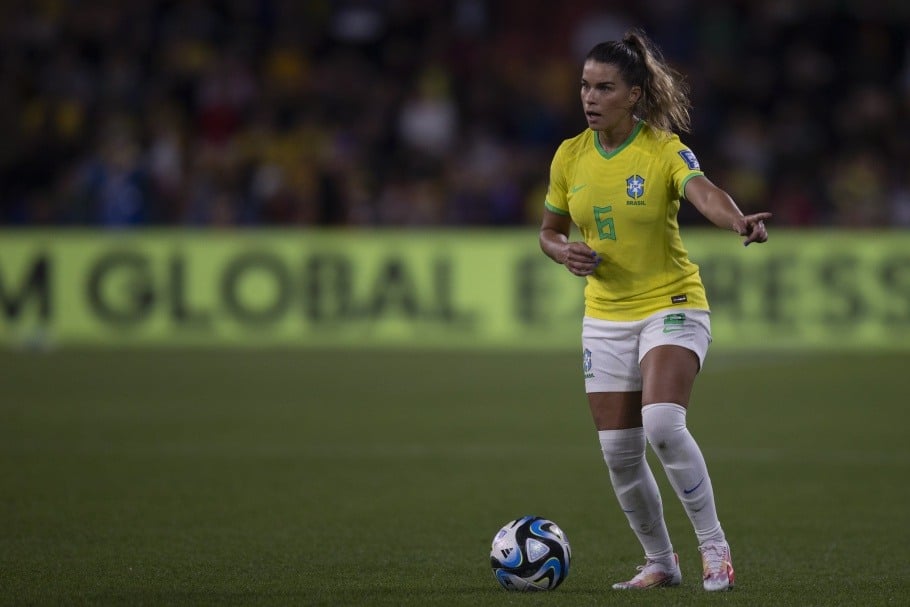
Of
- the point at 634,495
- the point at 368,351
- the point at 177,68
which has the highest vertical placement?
the point at 177,68

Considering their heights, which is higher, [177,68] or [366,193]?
[177,68]

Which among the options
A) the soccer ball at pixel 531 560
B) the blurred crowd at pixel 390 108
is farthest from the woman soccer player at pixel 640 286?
the blurred crowd at pixel 390 108

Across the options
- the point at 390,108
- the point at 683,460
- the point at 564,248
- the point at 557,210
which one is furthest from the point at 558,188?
the point at 390,108

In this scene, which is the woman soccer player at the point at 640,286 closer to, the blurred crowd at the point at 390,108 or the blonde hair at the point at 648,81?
the blonde hair at the point at 648,81

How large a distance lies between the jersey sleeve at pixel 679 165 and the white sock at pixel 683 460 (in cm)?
82

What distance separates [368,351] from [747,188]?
18.1 feet

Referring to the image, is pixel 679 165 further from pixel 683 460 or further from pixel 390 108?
pixel 390 108

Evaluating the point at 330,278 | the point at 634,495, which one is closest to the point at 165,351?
the point at 330,278

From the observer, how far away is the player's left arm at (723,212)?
5.42 metres

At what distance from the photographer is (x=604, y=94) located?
6.02m

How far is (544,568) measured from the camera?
19.8 ft

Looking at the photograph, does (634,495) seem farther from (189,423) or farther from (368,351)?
(368,351)

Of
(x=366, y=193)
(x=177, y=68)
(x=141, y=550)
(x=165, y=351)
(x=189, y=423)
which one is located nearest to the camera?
(x=141, y=550)

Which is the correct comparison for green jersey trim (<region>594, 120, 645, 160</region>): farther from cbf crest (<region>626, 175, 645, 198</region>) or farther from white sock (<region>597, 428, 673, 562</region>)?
white sock (<region>597, 428, 673, 562</region>)
